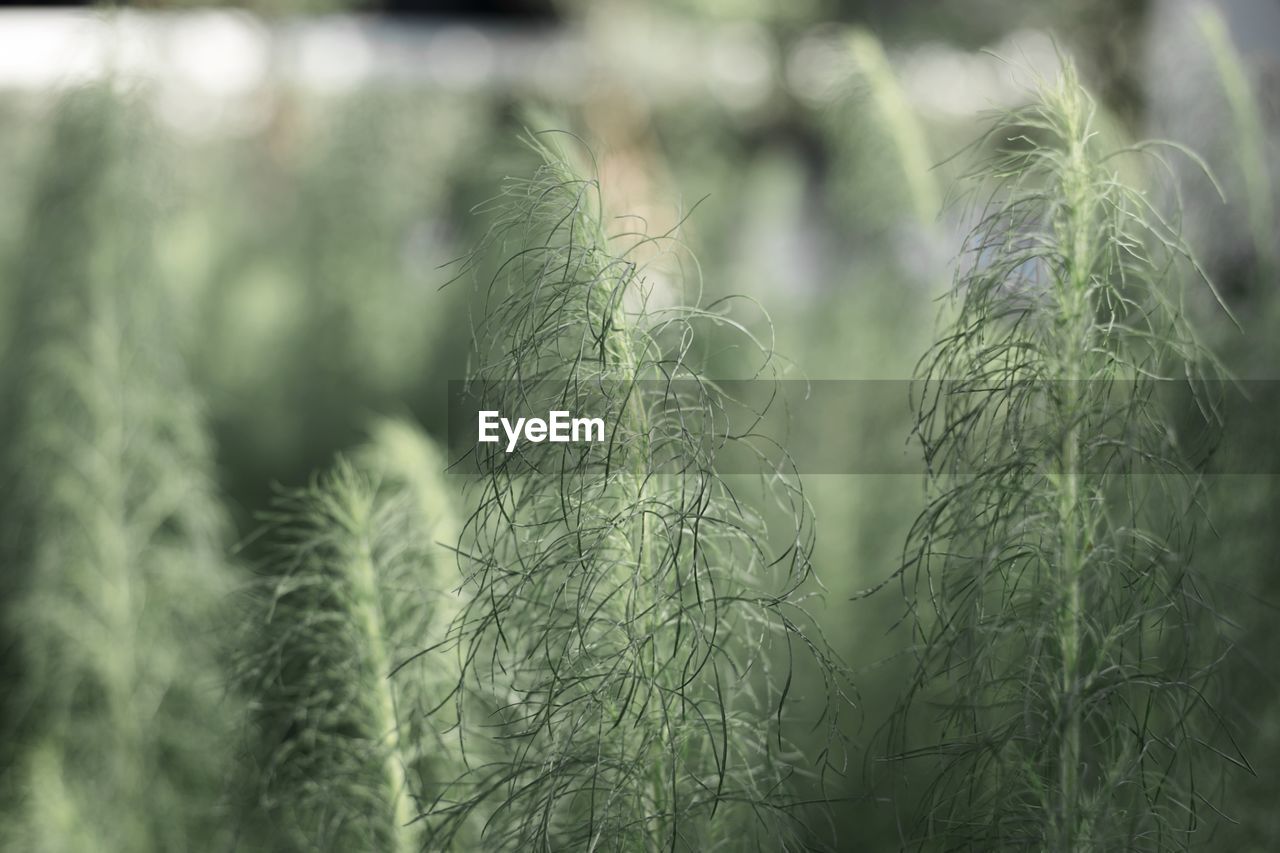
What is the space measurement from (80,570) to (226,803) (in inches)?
22.2

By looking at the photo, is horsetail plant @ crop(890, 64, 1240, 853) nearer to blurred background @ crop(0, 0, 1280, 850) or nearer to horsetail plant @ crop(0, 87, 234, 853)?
blurred background @ crop(0, 0, 1280, 850)

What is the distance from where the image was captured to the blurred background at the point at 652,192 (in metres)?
1.25

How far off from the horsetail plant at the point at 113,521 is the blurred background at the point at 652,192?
1 centimetres

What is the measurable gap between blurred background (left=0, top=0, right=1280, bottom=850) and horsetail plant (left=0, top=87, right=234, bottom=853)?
1cm

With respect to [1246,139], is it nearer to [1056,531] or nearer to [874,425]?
[874,425]

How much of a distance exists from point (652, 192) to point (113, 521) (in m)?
0.78

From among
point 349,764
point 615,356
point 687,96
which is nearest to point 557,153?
point 615,356

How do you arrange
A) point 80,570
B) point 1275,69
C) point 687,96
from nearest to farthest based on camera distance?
point 80,570
point 1275,69
point 687,96

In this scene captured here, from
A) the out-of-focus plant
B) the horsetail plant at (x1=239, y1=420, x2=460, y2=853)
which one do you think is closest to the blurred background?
the out-of-focus plant

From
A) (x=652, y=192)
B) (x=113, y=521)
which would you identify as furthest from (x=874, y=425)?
(x=113, y=521)

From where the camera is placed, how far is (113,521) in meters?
1.31

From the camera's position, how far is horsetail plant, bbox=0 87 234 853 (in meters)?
1.27

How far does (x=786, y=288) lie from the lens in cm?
267

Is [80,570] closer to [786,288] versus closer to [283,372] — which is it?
[283,372]
